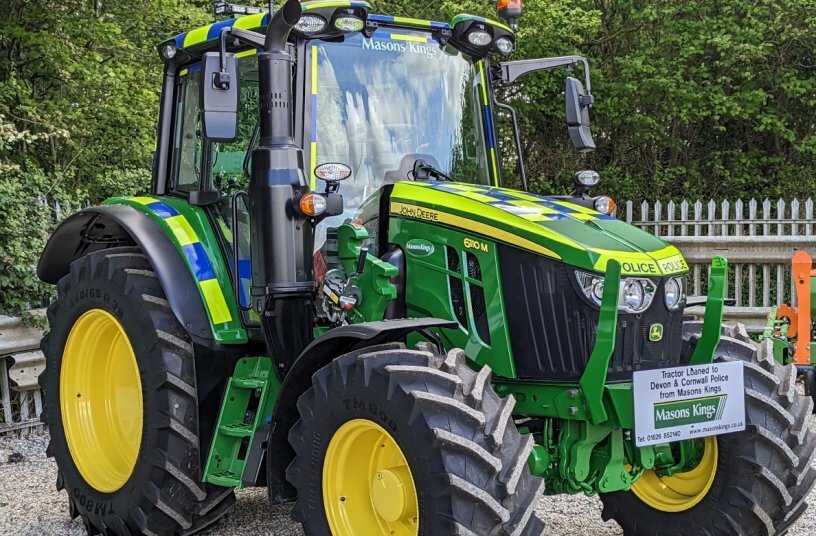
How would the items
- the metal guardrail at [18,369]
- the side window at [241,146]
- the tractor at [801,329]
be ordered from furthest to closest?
the tractor at [801,329] < the metal guardrail at [18,369] < the side window at [241,146]

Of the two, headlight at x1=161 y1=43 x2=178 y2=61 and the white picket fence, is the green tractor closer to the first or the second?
headlight at x1=161 y1=43 x2=178 y2=61

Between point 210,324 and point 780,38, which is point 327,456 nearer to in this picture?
point 210,324

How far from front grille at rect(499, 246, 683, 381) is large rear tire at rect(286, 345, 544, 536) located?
436mm

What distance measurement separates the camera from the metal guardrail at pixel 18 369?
7559mm

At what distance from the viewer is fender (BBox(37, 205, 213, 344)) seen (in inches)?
192

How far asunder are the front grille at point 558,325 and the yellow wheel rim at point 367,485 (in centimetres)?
69

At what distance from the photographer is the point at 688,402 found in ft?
13.3

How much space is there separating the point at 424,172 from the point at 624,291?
1311mm

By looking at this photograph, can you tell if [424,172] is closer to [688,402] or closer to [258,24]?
[258,24]

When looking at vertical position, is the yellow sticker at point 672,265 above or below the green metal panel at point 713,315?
above

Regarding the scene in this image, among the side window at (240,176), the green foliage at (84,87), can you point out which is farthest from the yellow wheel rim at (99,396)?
the green foliage at (84,87)

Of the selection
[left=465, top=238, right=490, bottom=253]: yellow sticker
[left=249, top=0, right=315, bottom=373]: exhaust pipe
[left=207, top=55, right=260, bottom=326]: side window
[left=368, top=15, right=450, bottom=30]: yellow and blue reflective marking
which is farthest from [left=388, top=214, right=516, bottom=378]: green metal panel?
[left=368, top=15, right=450, bottom=30]: yellow and blue reflective marking

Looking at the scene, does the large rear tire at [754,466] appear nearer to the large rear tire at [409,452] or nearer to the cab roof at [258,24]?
the large rear tire at [409,452]

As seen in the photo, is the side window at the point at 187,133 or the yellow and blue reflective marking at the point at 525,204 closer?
the yellow and blue reflective marking at the point at 525,204
